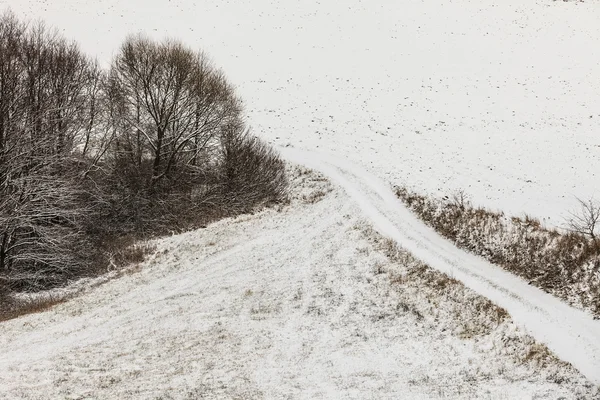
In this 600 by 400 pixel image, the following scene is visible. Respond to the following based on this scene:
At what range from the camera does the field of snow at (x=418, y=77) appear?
109ft

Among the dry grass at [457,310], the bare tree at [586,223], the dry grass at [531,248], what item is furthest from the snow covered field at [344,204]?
the bare tree at [586,223]

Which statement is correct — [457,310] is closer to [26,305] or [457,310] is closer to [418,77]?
[26,305]

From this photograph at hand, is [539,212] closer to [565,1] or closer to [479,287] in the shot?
[479,287]

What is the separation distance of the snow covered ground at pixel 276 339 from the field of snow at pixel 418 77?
40.1ft

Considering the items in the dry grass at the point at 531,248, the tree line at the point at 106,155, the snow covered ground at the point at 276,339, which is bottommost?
the snow covered ground at the point at 276,339

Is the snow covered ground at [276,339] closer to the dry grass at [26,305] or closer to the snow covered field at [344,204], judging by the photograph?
the snow covered field at [344,204]

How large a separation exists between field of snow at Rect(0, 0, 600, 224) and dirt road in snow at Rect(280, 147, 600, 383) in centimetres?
328

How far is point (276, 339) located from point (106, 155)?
919 inches

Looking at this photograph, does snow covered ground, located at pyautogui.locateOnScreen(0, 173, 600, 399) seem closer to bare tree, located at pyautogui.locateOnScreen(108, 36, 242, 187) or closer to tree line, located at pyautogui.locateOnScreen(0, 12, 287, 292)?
tree line, located at pyautogui.locateOnScreen(0, 12, 287, 292)

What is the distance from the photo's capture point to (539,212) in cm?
2589

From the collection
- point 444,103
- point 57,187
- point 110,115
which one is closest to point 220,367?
point 57,187

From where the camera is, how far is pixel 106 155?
33.0 m

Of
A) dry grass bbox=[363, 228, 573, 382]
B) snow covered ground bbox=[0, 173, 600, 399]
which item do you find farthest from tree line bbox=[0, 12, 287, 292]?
dry grass bbox=[363, 228, 573, 382]

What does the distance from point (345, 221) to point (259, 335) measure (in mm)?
10987
